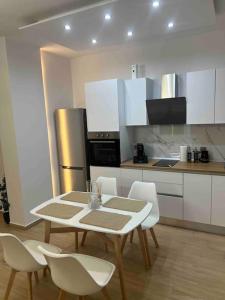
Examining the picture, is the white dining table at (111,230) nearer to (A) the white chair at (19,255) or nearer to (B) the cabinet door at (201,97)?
(A) the white chair at (19,255)

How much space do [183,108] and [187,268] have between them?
197cm

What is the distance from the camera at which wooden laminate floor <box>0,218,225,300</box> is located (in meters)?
2.12

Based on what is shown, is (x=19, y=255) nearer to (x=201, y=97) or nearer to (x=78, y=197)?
(x=78, y=197)

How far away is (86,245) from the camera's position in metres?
2.94

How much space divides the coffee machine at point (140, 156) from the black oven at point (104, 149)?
0.28 meters

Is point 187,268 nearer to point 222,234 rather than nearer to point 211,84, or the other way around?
point 222,234

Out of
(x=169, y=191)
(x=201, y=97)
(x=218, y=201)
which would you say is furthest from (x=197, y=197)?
(x=201, y=97)

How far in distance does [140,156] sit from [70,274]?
2.31 m

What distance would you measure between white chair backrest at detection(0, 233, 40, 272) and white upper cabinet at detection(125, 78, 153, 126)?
2.39 meters

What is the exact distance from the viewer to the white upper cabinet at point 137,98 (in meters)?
3.44

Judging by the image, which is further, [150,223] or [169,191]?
[169,191]

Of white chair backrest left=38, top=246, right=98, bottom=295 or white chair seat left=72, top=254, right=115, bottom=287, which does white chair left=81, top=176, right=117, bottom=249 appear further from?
white chair backrest left=38, top=246, right=98, bottom=295

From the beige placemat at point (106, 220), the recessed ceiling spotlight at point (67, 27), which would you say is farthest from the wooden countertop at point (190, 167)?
the recessed ceiling spotlight at point (67, 27)

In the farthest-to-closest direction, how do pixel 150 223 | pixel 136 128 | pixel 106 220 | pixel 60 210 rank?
pixel 136 128
pixel 150 223
pixel 60 210
pixel 106 220
